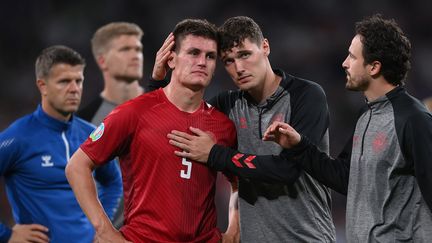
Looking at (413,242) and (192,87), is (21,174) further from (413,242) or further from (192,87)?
(413,242)

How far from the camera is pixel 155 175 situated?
12.5ft

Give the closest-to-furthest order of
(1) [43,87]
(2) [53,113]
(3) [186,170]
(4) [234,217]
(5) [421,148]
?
(5) [421,148]
(3) [186,170]
(4) [234,217]
(2) [53,113]
(1) [43,87]

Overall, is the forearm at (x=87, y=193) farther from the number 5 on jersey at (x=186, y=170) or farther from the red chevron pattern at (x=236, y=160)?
the red chevron pattern at (x=236, y=160)

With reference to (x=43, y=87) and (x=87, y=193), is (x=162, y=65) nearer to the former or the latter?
(x=87, y=193)

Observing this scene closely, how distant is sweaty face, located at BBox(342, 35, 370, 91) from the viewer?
3787 mm

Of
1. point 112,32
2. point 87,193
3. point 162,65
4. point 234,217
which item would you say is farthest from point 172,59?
point 112,32

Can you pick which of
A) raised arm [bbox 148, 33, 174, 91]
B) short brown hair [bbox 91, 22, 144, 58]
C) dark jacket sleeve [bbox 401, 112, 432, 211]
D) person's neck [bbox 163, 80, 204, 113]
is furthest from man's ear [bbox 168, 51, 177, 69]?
short brown hair [bbox 91, 22, 144, 58]

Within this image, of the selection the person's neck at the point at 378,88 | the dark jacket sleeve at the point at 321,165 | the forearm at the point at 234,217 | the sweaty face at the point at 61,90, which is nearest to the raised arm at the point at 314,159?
the dark jacket sleeve at the point at 321,165

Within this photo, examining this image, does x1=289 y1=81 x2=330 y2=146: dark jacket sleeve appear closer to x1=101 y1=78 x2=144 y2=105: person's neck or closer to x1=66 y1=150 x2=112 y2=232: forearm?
x1=66 y1=150 x2=112 y2=232: forearm

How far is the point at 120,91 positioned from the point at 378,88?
3.45 meters

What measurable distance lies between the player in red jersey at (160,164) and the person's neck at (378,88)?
87cm

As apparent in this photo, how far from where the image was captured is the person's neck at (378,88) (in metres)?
3.74

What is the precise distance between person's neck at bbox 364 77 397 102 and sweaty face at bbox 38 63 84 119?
2.42m

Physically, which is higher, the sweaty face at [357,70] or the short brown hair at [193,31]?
the short brown hair at [193,31]
